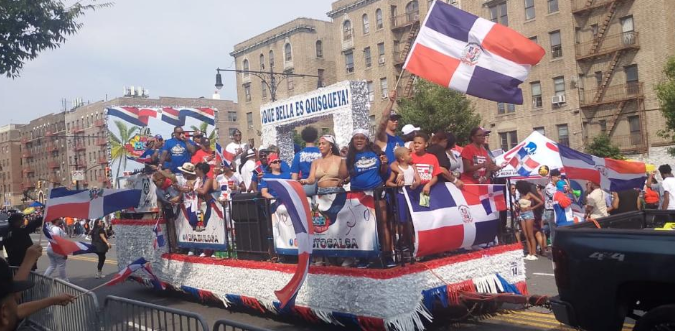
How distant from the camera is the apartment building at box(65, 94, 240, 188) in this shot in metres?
77.3

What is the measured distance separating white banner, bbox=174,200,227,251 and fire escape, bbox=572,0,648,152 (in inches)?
1139

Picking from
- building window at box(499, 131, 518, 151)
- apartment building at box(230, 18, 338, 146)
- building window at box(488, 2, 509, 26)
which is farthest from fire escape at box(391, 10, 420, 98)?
apartment building at box(230, 18, 338, 146)

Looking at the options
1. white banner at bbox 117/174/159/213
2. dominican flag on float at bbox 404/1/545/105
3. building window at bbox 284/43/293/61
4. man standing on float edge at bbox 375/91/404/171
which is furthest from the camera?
building window at bbox 284/43/293/61

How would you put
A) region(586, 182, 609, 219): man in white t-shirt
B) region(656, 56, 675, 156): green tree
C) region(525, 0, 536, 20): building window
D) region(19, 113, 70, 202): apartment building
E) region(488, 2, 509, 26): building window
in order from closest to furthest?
region(586, 182, 609, 219): man in white t-shirt < region(656, 56, 675, 156): green tree < region(525, 0, 536, 20): building window < region(488, 2, 509, 26): building window < region(19, 113, 70, 202): apartment building

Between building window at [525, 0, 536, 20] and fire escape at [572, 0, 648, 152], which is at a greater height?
building window at [525, 0, 536, 20]

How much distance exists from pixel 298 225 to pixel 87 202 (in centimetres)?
503

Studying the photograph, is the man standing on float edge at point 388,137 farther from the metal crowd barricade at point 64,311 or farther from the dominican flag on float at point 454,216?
the metal crowd barricade at point 64,311

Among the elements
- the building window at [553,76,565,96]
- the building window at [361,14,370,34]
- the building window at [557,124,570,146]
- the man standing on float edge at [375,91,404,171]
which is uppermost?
the building window at [361,14,370,34]

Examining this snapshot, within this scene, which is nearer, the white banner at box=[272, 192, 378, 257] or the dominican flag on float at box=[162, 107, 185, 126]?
the white banner at box=[272, 192, 378, 257]

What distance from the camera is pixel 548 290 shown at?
962cm

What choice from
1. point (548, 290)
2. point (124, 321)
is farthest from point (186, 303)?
point (548, 290)

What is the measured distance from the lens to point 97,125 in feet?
262

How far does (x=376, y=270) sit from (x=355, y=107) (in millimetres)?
5198

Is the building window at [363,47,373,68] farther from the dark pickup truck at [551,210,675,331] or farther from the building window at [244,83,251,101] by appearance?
the dark pickup truck at [551,210,675,331]
